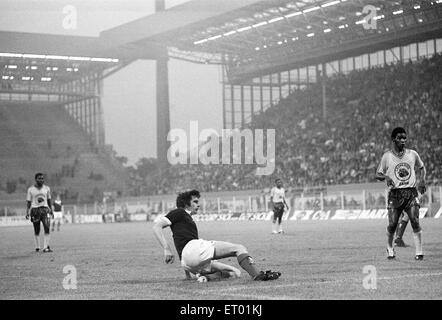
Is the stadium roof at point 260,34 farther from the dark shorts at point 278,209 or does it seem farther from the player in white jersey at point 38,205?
the player in white jersey at point 38,205

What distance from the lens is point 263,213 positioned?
57.7 m

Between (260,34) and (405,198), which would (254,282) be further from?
(260,34)

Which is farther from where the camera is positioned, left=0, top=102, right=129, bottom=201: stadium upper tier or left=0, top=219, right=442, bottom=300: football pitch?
left=0, top=102, right=129, bottom=201: stadium upper tier

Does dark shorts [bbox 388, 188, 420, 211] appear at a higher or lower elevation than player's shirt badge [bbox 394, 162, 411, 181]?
lower

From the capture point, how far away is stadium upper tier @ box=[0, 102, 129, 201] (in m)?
70.2

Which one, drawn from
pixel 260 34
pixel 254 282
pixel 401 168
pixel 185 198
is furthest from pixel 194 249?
pixel 260 34

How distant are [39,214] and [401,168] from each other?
11.6 metres

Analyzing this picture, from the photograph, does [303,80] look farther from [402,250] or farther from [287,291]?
[287,291]

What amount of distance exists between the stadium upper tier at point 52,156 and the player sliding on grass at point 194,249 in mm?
Result: 57056

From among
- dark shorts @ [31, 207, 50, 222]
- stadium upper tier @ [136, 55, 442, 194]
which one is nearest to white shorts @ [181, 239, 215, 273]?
dark shorts @ [31, 207, 50, 222]

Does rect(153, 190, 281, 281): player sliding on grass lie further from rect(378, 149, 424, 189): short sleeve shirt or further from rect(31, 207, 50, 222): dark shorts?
rect(31, 207, 50, 222): dark shorts

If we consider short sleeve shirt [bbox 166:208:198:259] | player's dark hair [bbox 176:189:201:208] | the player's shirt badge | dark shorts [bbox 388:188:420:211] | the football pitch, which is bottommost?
the football pitch

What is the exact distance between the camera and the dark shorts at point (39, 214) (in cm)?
2418
